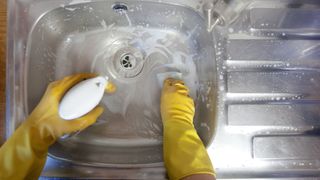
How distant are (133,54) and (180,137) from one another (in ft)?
0.94

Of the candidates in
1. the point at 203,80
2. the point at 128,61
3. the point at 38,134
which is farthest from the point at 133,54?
the point at 38,134

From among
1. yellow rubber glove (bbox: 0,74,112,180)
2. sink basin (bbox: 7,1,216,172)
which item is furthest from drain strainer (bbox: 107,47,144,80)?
yellow rubber glove (bbox: 0,74,112,180)

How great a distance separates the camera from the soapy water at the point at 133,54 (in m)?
0.91

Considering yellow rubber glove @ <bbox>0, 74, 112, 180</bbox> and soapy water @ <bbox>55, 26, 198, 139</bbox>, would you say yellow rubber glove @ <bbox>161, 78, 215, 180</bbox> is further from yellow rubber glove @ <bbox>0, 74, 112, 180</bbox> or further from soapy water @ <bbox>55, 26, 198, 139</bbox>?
yellow rubber glove @ <bbox>0, 74, 112, 180</bbox>

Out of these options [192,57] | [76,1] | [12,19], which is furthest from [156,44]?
[12,19]

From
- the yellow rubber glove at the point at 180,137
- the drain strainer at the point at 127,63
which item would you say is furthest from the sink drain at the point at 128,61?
the yellow rubber glove at the point at 180,137

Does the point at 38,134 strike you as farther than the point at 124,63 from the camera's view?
No

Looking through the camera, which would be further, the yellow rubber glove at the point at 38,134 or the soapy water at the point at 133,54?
the soapy water at the point at 133,54

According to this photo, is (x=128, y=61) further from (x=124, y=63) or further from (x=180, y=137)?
(x=180, y=137)

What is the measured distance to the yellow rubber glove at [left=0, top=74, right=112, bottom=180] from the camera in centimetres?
72

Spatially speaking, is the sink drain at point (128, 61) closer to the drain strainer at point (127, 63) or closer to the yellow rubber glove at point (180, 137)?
the drain strainer at point (127, 63)

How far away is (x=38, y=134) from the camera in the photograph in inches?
30.3

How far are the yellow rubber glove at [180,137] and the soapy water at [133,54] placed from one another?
0.05 m

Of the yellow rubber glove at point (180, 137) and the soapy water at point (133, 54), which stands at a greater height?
the soapy water at point (133, 54)
